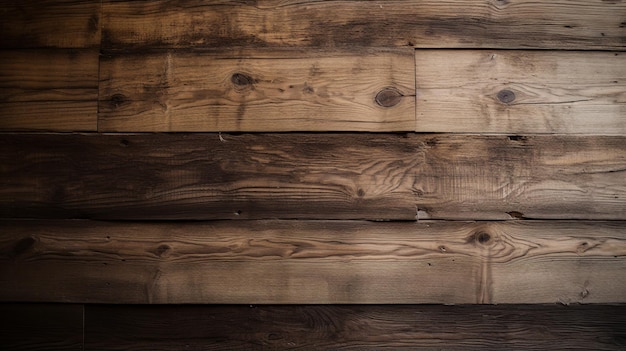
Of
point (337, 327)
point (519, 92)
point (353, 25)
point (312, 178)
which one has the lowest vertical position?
point (337, 327)

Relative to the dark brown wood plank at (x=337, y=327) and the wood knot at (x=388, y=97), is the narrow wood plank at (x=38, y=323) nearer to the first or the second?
the dark brown wood plank at (x=337, y=327)

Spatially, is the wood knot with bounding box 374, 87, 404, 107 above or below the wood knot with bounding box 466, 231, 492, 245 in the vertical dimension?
above

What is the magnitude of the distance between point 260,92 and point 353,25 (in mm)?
259

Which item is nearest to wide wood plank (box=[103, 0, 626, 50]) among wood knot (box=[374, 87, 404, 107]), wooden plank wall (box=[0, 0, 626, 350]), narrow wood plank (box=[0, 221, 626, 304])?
wooden plank wall (box=[0, 0, 626, 350])

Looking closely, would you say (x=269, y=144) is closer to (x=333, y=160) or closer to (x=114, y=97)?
(x=333, y=160)

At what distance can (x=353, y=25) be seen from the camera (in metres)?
1.22

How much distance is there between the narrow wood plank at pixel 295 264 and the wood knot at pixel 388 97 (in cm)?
27

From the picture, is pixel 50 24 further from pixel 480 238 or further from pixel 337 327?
pixel 480 238

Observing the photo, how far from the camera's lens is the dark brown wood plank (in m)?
1.18

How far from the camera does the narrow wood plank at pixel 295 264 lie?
3.88 feet

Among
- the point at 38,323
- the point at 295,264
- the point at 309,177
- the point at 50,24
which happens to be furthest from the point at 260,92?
the point at 38,323

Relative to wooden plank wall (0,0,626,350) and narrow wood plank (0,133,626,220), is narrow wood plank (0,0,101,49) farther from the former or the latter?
narrow wood plank (0,133,626,220)

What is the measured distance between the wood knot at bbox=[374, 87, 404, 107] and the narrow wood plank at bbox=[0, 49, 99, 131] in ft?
2.07

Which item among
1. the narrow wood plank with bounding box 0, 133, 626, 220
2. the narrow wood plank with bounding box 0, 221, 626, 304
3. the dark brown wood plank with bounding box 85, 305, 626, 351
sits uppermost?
the narrow wood plank with bounding box 0, 133, 626, 220
